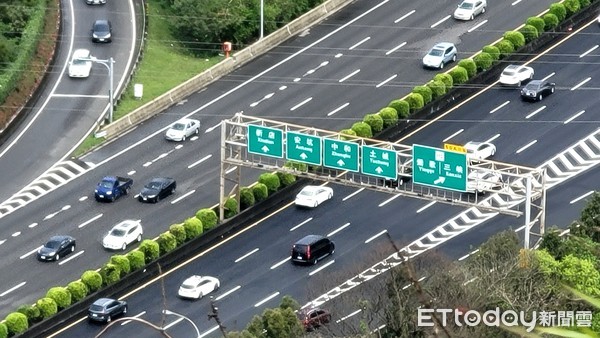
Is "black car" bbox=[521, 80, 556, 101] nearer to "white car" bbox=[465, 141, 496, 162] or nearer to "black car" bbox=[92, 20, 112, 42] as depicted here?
"white car" bbox=[465, 141, 496, 162]

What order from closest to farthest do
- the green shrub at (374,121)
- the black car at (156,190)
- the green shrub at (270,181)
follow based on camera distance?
1. the green shrub at (270,181)
2. the black car at (156,190)
3. the green shrub at (374,121)

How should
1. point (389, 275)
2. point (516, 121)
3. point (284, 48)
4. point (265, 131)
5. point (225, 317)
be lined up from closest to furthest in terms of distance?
point (389, 275) → point (225, 317) → point (265, 131) → point (516, 121) → point (284, 48)

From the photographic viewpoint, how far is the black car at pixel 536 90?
10125 centimetres

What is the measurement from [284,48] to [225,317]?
3327 centimetres

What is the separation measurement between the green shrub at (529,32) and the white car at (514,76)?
3340mm

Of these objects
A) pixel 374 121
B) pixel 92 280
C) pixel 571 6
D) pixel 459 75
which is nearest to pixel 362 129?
pixel 374 121

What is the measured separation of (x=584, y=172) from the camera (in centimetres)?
9306

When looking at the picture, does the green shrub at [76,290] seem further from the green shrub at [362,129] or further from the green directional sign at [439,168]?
the green shrub at [362,129]

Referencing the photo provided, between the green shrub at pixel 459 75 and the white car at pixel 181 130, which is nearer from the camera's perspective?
the white car at pixel 181 130

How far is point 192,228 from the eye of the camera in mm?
86000

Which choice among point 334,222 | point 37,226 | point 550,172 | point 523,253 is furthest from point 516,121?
point 37,226

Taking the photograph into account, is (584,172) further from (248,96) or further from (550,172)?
(248,96)

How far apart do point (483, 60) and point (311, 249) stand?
2556cm

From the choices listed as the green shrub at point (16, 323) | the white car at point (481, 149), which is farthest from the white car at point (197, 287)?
the white car at point (481, 149)
